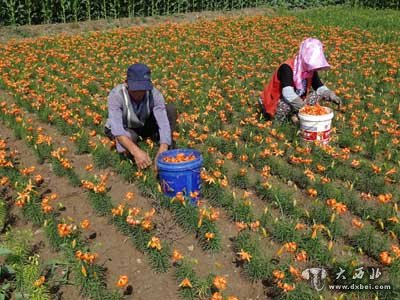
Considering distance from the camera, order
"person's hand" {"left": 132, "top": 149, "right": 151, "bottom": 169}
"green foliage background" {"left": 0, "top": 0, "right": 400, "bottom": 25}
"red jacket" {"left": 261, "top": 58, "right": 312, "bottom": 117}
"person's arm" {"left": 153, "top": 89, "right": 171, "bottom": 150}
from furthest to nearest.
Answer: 1. "green foliage background" {"left": 0, "top": 0, "right": 400, "bottom": 25}
2. "red jacket" {"left": 261, "top": 58, "right": 312, "bottom": 117}
3. "person's arm" {"left": 153, "top": 89, "right": 171, "bottom": 150}
4. "person's hand" {"left": 132, "top": 149, "right": 151, "bottom": 169}

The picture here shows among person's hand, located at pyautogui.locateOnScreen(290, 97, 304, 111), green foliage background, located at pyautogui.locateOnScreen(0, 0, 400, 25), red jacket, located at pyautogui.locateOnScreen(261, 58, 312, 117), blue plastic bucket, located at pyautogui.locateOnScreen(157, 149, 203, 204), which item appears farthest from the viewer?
green foliage background, located at pyautogui.locateOnScreen(0, 0, 400, 25)

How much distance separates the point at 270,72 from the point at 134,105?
5.04m

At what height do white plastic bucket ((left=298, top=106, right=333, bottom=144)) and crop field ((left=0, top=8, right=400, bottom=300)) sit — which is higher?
white plastic bucket ((left=298, top=106, right=333, bottom=144))

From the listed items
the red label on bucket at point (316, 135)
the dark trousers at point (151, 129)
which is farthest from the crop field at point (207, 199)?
the dark trousers at point (151, 129)

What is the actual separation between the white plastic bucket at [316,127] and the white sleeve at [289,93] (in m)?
0.48

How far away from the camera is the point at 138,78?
15.0ft

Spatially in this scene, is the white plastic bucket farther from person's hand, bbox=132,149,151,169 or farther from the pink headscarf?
person's hand, bbox=132,149,151,169

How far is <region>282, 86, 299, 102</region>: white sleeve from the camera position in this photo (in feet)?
19.6

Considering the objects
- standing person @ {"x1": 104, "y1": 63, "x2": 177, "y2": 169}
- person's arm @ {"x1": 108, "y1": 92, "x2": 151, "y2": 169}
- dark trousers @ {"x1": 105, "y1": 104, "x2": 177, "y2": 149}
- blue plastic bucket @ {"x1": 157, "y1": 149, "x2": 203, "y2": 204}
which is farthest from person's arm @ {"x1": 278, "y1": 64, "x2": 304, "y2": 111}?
person's arm @ {"x1": 108, "y1": 92, "x2": 151, "y2": 169}

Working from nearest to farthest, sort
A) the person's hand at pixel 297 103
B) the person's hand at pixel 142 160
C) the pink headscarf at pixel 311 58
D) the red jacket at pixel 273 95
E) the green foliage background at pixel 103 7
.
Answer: the person's hand at pixel 142 160, the pink headscarf at pixel 311 58, the person's hand at pixel 297 103, the red jacket at pixel 273 95, the green foliage background at pixel 103 7

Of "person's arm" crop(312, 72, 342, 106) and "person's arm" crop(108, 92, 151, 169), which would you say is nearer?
"person's arm" crop(108, 92, 151, 169)

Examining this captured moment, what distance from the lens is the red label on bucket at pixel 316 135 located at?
5449 mm

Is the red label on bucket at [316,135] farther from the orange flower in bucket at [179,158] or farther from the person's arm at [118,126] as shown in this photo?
the person's arm at [118,126]

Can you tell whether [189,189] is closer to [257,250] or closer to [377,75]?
[257,250]
